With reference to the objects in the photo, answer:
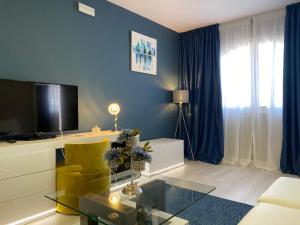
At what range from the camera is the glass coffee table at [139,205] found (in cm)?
148

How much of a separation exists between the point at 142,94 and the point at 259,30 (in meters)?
2.30

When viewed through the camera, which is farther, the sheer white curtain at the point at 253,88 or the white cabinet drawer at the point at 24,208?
the sheer white curtain at the point at 253,88

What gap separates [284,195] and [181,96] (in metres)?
2.99

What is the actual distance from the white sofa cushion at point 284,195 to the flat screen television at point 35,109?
2188mm

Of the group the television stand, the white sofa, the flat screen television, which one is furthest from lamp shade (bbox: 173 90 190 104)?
the white sofa

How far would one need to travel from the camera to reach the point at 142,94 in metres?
4.10

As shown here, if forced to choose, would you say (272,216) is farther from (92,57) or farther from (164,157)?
(92,57)

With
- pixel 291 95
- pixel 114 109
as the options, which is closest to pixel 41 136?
pixel 114 109

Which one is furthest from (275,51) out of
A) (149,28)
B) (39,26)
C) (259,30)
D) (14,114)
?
(14,114)

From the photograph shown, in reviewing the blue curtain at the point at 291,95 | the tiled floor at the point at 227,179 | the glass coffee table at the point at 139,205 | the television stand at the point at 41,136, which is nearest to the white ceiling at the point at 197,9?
the blue curtain at the point at 291,95

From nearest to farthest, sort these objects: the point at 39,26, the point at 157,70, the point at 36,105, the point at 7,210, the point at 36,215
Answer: the point at 7,210 → the point at 36,215 → the point at 36,105 → the point at 39,26 → the point at 157,70

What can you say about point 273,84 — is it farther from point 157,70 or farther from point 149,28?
point 149,28

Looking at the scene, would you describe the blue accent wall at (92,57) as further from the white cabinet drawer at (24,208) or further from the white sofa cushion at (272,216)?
the white sofa cushion at (272,216)

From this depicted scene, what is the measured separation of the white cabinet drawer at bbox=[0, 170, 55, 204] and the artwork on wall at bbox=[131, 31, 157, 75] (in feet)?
7.35
